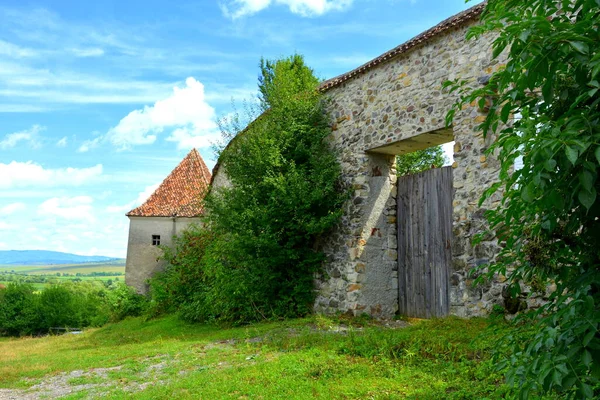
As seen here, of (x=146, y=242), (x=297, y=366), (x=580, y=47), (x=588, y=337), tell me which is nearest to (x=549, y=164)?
(x=580, y=47)

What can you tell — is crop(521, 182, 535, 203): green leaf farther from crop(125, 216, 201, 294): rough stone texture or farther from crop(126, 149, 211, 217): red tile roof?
crop(125, 216, 201, 294): rough stone texture

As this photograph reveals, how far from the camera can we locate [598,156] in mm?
1608

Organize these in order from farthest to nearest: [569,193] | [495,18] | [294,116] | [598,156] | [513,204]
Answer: [294,116] < [495,18] < [513,204] < [569,193] < [598,156]

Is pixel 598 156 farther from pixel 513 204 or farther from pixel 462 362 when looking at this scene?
pixel 462 362

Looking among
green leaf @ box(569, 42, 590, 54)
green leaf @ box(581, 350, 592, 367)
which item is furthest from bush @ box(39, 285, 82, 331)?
green leaf @ box(569, 42, 590, 54)

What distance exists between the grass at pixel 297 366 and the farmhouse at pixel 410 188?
94 cm

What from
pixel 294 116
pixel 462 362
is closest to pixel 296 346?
pixel 462 362

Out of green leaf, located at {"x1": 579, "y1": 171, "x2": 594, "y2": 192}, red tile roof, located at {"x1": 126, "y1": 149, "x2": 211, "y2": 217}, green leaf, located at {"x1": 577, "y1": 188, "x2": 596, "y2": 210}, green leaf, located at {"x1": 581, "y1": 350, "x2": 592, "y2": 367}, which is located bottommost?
green leaf, located at {"x1": 581, "y1": 350, "x2": 592, "y2": 367}

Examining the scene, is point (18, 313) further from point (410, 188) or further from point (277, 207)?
point (410, 188)

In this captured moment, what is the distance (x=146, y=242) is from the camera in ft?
61.6

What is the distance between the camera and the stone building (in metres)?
18.5

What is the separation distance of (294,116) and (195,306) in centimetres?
485

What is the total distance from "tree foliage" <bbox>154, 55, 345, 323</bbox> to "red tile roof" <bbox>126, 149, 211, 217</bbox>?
28.4 ft

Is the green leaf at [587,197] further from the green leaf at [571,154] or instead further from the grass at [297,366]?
the grass at [297,366]
